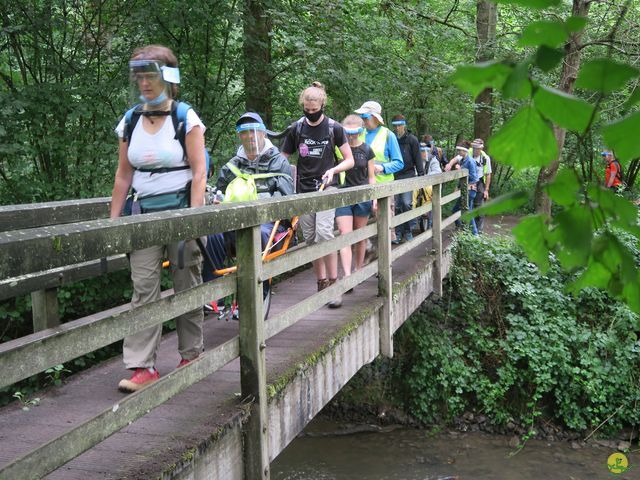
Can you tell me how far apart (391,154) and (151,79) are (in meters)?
4.26

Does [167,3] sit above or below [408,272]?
above

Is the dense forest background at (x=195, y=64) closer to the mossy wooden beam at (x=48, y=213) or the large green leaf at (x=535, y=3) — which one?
the mossy wooden beam at (x=48, y=213)

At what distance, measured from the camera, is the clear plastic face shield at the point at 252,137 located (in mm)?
4969

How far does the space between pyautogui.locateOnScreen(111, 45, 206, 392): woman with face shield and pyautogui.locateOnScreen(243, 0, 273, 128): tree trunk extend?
21.4ft

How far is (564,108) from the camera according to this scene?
46.1 inches

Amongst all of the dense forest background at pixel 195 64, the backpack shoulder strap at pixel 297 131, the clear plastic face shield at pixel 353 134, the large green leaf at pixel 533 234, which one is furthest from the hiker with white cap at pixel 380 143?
the large green leaf at pixel 533 234

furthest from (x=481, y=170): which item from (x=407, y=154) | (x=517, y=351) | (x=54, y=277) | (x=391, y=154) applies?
(x=54, y=277)

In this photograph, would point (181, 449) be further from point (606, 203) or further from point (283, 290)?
point (283, 290)

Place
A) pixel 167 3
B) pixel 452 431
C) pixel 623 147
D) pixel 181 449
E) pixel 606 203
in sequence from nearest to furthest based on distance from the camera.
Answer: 1. pixel 623 147
2. pixel 606 203
3. pixel 181 449
4. pixel 167 3
5. pixel 452 431

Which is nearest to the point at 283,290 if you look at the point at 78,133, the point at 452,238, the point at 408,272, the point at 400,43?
the point at 408,272

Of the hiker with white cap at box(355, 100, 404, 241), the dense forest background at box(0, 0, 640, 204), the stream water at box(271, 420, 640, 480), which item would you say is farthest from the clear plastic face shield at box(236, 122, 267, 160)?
the stream water at box(271, 420, 640, 480)

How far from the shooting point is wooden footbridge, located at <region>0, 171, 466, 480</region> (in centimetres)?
218

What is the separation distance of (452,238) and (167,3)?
17.1ft

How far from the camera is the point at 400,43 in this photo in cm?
1408
